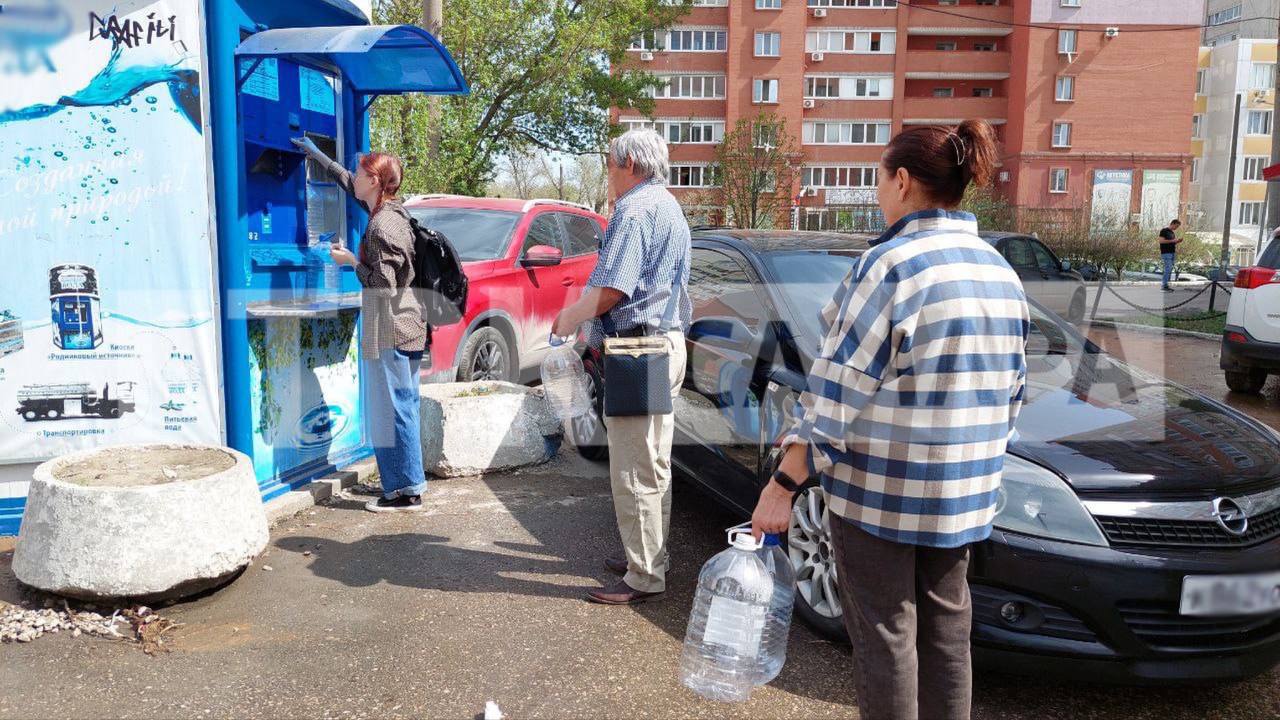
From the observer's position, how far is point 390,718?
2.97 m

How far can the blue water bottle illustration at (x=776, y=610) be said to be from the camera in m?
2.72

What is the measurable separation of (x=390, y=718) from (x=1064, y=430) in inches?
101

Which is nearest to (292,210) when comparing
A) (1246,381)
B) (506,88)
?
(1246,381)

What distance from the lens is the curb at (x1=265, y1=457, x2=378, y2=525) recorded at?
16.0ft

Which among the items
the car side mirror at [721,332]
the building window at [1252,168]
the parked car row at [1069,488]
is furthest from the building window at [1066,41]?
the car side mirror at [721,332]

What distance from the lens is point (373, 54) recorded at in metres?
5.27

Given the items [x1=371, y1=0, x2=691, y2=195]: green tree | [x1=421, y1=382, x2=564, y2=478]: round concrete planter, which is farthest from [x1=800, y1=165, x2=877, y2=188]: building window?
[x1=421, y1=382, x2=564, y2=478]: round concrete planter

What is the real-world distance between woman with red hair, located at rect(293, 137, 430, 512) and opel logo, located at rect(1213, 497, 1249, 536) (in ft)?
11.8

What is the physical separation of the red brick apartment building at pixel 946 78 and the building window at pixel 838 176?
0.38ft

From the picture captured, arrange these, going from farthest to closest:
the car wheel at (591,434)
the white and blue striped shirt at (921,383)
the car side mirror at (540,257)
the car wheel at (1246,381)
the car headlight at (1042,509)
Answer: the car wheel at (1246,381)
the car side mirror at (540,257)
the car wheel at (591,434)
the car headlight at (1042,509)
the white and blue striped shirt at (921,383)

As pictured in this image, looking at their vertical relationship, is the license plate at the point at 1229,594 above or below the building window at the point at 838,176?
below

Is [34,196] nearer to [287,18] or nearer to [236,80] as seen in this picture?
[236,80]

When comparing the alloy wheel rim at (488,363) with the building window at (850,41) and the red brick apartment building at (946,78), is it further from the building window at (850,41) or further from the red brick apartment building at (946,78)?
the building window at (850,41)

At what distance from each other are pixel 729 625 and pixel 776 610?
0.54ft
